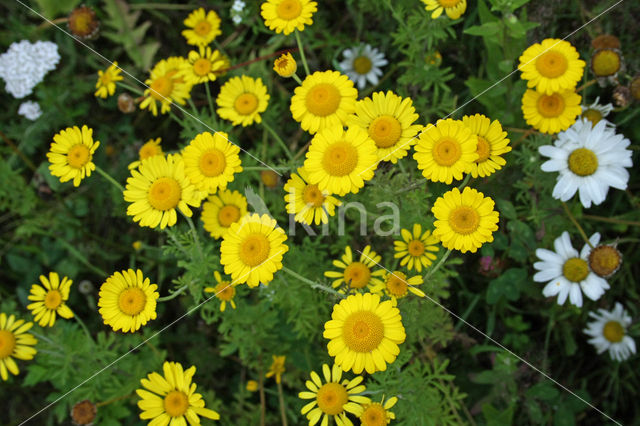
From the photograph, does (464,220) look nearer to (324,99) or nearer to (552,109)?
(324,99)

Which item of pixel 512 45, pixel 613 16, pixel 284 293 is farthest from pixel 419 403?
pixel 613 16

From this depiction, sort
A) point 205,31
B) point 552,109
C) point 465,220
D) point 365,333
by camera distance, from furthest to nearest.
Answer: point 205,31
point 552,109
point 465,220
point 365,333

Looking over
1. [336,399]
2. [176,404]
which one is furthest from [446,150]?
[176,404]

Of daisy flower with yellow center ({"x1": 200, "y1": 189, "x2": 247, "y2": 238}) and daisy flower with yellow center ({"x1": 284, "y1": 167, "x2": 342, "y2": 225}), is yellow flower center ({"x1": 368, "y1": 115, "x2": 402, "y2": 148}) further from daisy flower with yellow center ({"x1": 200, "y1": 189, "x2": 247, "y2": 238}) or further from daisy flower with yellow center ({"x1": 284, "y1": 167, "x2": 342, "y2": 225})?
Answer: daisy flower with yellow center ({"x1": 200, "y1": 189, "x2": 247, "y2": 238})

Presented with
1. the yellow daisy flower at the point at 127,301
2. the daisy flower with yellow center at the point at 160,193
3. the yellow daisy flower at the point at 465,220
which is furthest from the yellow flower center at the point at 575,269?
the yellow daisy flower at the point at 127,301

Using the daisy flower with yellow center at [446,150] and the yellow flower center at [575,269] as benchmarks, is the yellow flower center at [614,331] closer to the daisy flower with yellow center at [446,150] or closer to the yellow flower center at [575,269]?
the yellow flower center at [575,269]

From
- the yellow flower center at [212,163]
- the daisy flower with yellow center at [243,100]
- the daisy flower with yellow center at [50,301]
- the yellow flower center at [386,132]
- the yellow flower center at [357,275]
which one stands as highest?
the yellow flower center at [386,132]

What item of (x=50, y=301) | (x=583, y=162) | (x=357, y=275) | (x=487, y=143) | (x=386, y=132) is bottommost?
(x=50, y=301)
